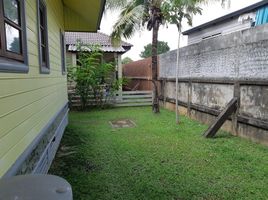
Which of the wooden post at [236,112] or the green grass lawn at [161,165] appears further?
the wooden post at [236,112]

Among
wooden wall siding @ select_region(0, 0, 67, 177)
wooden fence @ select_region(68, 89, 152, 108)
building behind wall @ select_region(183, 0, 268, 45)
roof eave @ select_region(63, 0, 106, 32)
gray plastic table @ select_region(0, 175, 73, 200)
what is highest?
building behind wall @ select_region(183, 0, 268, 45)

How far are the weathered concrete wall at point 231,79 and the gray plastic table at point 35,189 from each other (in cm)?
388

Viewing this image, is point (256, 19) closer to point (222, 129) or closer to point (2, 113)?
point (222, 129)

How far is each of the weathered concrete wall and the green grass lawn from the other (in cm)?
45

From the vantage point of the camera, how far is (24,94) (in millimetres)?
2434

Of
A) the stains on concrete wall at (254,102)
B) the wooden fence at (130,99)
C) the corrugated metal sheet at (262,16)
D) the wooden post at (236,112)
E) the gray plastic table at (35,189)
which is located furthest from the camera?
the wooden fence at (130,99)

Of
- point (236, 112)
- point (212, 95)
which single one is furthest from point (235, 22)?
point (236, 112)

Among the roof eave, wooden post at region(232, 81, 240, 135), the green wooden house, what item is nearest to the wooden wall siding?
the green wooden house

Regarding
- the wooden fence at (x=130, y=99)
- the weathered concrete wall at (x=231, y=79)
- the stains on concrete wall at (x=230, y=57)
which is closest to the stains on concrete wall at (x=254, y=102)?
the weathered concrete wall at (x=231, y=79)

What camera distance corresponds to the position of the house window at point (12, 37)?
1916 mm

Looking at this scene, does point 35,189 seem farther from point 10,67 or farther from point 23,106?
point 23,106

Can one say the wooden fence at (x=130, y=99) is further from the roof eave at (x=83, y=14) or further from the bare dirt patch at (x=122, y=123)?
the roof eave at (x=83, y=14)

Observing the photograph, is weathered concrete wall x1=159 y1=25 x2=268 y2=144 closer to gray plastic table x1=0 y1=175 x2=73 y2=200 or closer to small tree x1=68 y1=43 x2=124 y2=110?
small tree x1=68 y1=43 x2=124 y2=110

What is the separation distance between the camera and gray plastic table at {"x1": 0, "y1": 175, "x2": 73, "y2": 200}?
1.17 m
